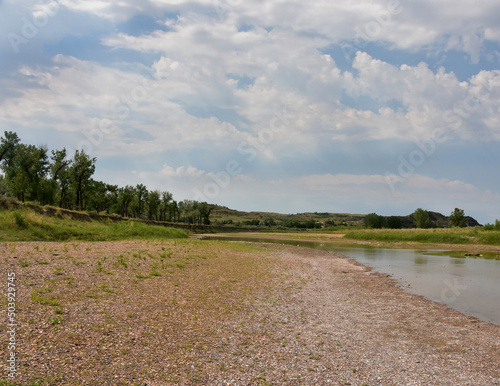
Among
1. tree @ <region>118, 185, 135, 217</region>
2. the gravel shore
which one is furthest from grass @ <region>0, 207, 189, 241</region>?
tree @ <region>118, 185, 135, 217</region>

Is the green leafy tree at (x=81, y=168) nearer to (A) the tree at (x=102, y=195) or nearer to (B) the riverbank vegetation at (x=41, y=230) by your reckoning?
(A) the tree at (x=102, y=195)

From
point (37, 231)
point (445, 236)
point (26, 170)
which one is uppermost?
point (26, 170)

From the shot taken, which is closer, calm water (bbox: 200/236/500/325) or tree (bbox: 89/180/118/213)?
calm water (bbox: 200/236/500/325)

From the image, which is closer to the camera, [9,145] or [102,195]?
[9,145]

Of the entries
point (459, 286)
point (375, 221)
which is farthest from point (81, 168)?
point (375, 221)

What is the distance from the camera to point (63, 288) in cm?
1384

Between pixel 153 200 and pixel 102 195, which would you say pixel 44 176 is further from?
pixel 153 200

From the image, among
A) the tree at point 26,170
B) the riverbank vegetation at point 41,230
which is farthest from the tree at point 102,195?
the riverbank vegetation at point 41,230

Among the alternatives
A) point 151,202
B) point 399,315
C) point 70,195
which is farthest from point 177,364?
point 151,202

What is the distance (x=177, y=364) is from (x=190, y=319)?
12.7 feet

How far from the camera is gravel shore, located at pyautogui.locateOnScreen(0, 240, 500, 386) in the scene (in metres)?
8.58

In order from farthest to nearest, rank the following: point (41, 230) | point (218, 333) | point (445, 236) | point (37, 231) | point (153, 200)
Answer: point (153, 200) → point (445, 236) → point (41, 230) → point (37, 231) → point (218, 333)

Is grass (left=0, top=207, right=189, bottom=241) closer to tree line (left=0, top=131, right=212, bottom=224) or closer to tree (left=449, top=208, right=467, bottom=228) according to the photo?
tree line (left=0, top=131, right=212, bottom=224)

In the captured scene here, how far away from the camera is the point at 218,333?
463 inches
